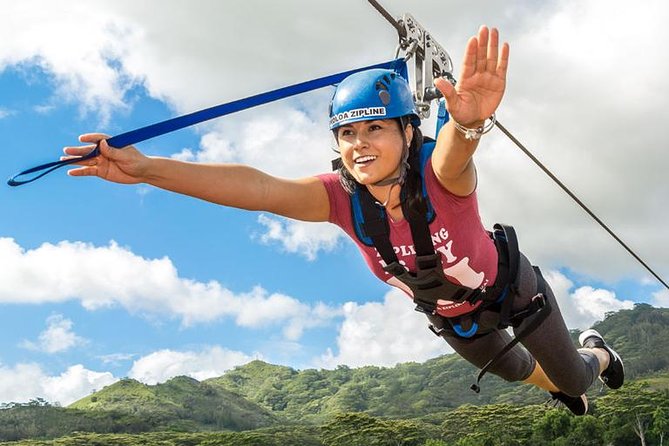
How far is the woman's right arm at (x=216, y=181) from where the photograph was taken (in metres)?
3.72

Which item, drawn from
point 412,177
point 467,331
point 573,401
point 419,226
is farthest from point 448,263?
point 573,401

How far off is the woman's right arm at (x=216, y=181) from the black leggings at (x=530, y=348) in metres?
1.60

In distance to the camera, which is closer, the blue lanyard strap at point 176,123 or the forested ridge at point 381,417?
the blue lanyard strap at point 176,123

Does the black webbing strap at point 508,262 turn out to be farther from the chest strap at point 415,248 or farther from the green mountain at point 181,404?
the green mountain at point 181,404

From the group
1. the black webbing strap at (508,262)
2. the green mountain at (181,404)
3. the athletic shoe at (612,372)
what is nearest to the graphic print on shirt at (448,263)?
the black webbing strap at (508,262)

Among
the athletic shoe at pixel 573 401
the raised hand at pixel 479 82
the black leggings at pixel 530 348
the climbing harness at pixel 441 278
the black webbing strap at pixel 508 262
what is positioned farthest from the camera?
the athletic shoe at pixel 573 401

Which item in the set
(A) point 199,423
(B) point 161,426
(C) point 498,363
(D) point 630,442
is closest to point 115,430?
(B) point 161,426

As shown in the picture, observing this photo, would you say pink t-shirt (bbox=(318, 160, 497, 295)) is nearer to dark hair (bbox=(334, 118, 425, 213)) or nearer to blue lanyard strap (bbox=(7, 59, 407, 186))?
dark hair (bbox=(334, 118, 425, 213))

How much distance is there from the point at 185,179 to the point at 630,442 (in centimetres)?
6500

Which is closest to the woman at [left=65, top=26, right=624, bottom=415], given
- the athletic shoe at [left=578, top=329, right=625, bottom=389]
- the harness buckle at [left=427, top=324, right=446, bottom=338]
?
the harness buckle at [left=427, top=324, right=446, bottom=338]

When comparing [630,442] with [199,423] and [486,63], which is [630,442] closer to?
[486,63]

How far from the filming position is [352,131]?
4.35 meters

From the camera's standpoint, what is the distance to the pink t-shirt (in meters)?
4.24

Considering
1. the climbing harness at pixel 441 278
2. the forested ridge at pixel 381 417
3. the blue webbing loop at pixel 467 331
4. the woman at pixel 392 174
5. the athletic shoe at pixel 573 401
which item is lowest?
the athletic shoe at pixel 573 401
